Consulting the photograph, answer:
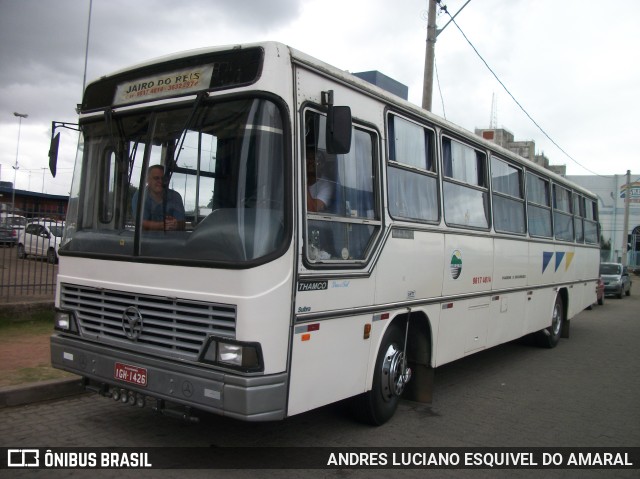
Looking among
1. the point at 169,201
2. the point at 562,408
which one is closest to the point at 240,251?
the point at 169,201

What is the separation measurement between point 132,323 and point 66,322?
0.94m

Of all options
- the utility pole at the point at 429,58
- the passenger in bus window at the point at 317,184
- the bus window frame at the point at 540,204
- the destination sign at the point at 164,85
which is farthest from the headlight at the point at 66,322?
the utility pole at the point at 429,58

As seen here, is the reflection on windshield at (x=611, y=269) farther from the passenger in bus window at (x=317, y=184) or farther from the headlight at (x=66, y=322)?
the headlight at (x=66, y=322)

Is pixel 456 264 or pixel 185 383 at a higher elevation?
pixel 456 264

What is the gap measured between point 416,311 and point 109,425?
10.4 feet

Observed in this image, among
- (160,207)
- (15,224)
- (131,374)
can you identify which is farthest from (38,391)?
(15,224)

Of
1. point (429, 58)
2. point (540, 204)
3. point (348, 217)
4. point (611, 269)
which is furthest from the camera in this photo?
point (611, 269)

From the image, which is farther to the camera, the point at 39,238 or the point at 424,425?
the point at 39,238

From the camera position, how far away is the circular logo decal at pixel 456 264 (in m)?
6.69

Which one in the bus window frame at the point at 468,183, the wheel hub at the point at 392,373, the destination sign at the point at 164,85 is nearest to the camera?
the destination sign at the point at 164,85

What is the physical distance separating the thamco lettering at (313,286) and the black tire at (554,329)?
7.66m

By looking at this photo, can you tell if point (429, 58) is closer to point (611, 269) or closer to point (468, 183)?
point (468, 183)

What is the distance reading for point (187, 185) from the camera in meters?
4.43

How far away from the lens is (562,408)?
6.72m
